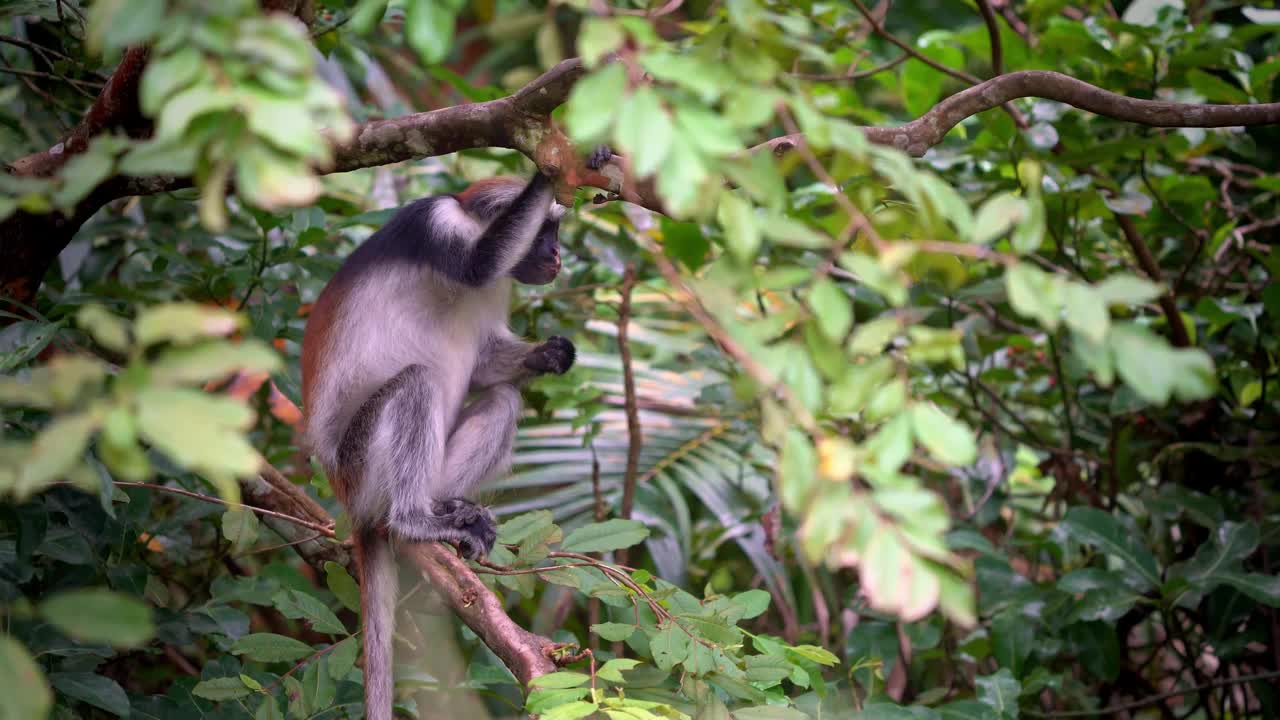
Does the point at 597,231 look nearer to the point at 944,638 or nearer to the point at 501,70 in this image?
the point at 944,638

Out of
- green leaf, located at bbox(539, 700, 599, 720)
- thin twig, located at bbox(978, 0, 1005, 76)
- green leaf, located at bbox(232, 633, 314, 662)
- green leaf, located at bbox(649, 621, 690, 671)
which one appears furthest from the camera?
thin twig, located at bbox(978, 0, 1005, 76)

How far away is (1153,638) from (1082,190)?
214cm

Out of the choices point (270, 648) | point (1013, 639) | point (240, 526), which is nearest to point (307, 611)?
point (270, 648)

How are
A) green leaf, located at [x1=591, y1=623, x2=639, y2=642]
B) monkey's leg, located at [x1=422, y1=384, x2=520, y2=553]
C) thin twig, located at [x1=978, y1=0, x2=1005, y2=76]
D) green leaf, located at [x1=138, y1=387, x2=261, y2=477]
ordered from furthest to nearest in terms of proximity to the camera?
1. monkey's leg, located at [x1=422, y1=384, x2=520, y2=553]
2. thin twig, located at [x1=978, y1=0, x2=1005, y2=76]
3. green leaf, located at [x1=591, y1=623, x2=639, y2=642]
4. green leaf, located at [x1=138, y1=387, x2=261, y2=477]

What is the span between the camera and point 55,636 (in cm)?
233

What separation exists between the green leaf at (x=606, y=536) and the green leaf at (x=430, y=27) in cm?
147

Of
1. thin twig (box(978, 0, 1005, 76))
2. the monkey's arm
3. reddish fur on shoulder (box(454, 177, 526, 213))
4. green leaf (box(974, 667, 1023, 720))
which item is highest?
thin twig (box(978, 0, 1005, 76))

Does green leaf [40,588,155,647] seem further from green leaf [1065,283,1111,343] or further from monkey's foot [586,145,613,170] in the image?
monkey's foot [586,145,613,170]

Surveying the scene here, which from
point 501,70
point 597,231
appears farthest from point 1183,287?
point 501,70

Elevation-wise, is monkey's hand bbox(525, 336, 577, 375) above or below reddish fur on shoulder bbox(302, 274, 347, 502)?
below

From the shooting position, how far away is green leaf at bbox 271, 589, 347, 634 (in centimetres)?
260

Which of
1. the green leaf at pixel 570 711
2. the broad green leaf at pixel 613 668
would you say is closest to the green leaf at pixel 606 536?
the broad green leaf at pixel 613 668

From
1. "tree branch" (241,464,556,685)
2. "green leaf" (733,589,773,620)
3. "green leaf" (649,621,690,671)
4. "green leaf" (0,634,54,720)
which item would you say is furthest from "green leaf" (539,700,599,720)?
"green leaf" (0,634,54,720)

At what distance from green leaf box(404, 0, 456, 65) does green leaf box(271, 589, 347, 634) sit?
1.73m
